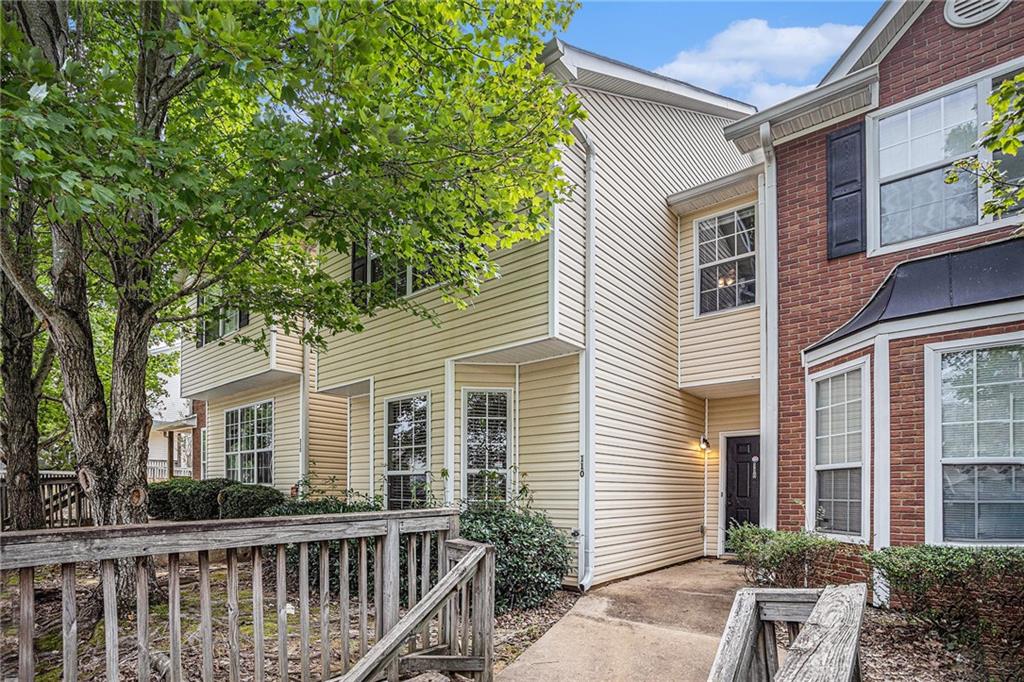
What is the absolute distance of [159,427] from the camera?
72.9 feet

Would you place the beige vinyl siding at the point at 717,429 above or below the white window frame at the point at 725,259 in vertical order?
below

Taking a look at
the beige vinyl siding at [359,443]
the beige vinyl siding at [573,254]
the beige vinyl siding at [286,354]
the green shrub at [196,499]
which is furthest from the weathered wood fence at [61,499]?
the beige vinyl siding at [573,254]

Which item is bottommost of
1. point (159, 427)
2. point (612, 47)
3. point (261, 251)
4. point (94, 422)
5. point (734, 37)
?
point (159, 427)

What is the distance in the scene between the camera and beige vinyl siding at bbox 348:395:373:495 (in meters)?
10.3

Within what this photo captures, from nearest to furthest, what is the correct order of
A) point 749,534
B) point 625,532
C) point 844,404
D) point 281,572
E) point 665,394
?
point 281,572 → point 749,534 → point 844,404 → point 625,532 → point 665,394

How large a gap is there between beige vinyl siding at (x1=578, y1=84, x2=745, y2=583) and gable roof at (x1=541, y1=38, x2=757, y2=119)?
188mm

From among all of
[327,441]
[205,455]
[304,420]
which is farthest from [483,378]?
[205,455]

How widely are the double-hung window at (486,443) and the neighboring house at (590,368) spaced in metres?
0.02

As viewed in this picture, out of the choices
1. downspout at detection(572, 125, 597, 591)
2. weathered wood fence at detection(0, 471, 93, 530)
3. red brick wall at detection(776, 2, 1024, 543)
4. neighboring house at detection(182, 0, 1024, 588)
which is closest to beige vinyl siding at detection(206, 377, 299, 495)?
neighboring house at detection(182, 0, 1024, 588)

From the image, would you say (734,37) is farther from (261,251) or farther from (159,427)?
(159,427)

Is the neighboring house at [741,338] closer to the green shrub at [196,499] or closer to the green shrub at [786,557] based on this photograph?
the green shrub at [786,557]

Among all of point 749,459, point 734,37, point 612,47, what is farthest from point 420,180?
point 734,37

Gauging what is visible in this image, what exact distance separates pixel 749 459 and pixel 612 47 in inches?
488

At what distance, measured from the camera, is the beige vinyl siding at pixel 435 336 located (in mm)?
7543
